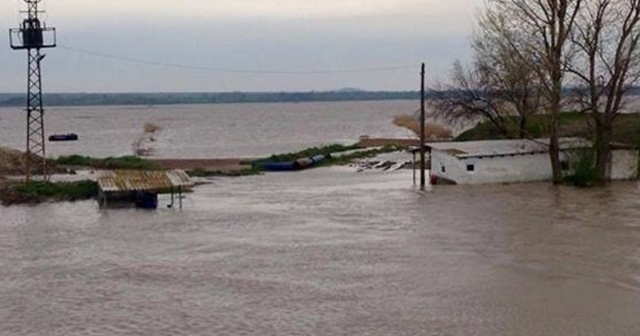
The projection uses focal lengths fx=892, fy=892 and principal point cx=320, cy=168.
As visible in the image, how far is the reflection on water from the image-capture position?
18.1m

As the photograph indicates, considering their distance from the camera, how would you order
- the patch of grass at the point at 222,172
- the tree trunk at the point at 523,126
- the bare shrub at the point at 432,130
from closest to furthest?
1. the tree trunk at the point at 523,126
2. the patch of grass at the point at 222,172
3. the bare shrub at the point at 432,130

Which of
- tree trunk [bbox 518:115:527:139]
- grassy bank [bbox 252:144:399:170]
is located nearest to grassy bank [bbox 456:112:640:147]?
tree trunk [bbox 518:115:527:139]

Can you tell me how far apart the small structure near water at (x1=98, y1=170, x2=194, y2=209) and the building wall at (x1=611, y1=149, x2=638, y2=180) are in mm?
20015

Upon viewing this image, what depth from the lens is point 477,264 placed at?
920 inches

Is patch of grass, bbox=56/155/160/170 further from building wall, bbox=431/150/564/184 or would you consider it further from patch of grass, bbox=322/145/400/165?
building wall, bbox=431/150/564/184

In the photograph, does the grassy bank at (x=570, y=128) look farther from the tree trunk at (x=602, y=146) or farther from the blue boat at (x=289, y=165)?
the blue boat at (x=289, y=165)

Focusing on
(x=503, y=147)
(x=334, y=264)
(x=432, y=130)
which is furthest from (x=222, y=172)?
(x=432, y=130)

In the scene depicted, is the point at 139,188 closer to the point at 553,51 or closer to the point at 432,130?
the point at 553,51

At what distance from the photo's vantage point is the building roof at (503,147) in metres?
40.7

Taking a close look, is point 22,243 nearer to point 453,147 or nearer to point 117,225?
point 117,225

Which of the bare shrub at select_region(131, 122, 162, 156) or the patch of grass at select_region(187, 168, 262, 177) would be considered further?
the bare shrub at select_region(131, 122, 162, 156)

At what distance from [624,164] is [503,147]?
5761 mm

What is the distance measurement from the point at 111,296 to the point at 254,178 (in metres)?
27.9

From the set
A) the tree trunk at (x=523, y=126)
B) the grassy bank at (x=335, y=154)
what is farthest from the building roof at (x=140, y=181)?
the tree trunk at (x=523, y=126)
